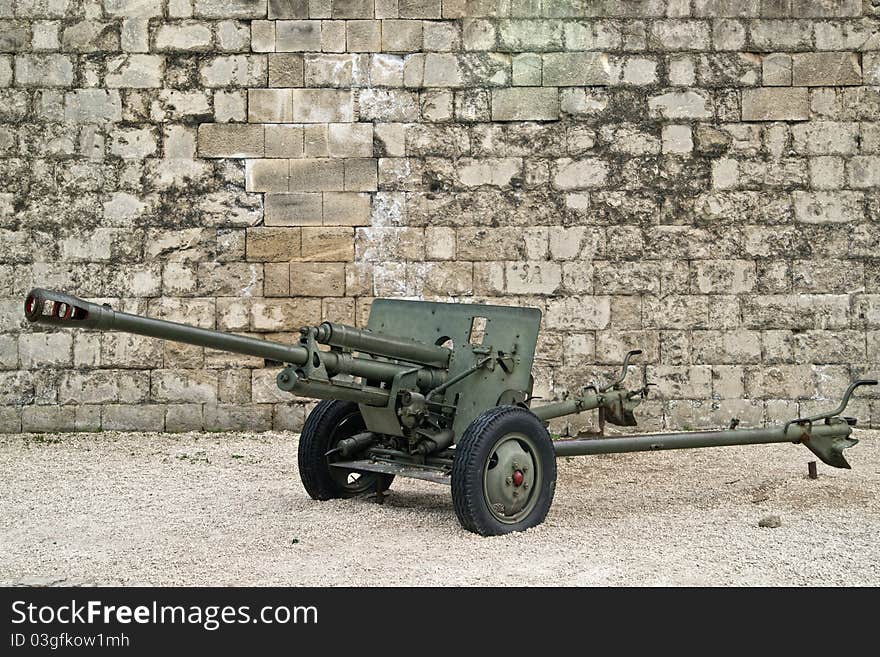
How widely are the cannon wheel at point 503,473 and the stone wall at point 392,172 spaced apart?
3.30 metres

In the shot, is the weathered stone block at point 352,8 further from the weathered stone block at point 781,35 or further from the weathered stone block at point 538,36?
the weathered stone block at point 781,35

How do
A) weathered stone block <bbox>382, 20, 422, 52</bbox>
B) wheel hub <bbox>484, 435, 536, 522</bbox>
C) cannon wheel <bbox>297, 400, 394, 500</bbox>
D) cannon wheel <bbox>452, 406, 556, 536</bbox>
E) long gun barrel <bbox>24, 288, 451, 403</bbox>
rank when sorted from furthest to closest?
weathered stone block <bbox>382, 20, 422, 52</bbox>, cannon wheel <bbox>297, 400, 394, 500</bbox>, wheel hub <bbox>484, 435, 536, 522</bbox>, cannon wheel <bbox>452, 406, 556, 536</bbox>, long gun barrel <bbox>24, 288, 451, 403</bbox>

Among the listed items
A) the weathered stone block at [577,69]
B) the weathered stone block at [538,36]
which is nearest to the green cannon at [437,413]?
the weathered stone block at [577,69]

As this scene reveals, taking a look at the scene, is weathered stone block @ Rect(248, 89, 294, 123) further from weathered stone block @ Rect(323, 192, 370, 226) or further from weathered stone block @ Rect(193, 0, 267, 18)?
weathered stone block @ Rect(323, 192, 370, 226)

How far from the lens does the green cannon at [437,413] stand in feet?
16.6

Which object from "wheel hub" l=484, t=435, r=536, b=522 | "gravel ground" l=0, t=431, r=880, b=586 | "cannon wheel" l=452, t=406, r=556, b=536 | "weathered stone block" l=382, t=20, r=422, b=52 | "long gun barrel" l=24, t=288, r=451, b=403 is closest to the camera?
"long gun barrel" l=24, t=288, r=451, b=403

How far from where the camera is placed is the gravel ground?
457 centimetres

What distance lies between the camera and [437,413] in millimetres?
5637

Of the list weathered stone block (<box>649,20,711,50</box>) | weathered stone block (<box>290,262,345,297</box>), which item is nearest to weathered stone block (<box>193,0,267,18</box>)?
weathered stone block (<box>290,262,345,297</box>)

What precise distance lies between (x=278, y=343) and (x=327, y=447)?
0.90m

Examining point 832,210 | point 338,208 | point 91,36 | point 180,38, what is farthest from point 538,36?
point 91,36

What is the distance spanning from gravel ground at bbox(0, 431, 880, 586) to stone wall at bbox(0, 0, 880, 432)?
3.43ft

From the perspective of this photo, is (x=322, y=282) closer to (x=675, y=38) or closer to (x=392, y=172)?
(x=392, y=172)

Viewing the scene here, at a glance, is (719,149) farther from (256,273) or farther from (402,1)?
(256,273)
